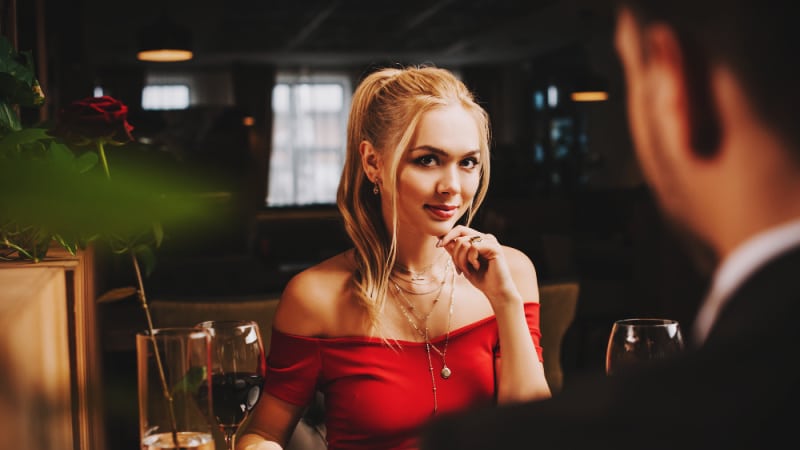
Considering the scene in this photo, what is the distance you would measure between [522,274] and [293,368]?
548 mm

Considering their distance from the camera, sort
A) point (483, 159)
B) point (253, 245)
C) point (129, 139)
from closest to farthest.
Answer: point (129, 139), point (483, 159), point (253, 245)

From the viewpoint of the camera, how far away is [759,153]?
0.39 meters

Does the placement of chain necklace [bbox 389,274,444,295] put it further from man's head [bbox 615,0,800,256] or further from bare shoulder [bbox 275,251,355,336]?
man's head [bbox 615,0,800,256]

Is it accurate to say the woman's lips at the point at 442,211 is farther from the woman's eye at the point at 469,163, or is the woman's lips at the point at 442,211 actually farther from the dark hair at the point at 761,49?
the dark hair at the point at 761,49

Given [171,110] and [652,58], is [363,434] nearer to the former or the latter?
[652,58]

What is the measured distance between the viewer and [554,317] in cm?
280

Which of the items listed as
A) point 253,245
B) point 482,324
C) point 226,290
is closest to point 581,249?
point 253,245

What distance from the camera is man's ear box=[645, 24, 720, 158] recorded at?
0.41m

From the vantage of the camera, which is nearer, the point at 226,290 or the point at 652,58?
the point at 652,58

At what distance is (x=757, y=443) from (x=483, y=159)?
1.64 m

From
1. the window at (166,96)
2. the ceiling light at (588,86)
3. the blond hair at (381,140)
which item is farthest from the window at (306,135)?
the blond hair at (381,140)

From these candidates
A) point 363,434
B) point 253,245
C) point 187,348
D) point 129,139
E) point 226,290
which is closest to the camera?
point 187,348

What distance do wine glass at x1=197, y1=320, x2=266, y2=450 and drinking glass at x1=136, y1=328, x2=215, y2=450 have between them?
4.2 inches

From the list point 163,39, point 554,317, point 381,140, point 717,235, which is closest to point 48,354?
point 717,235
